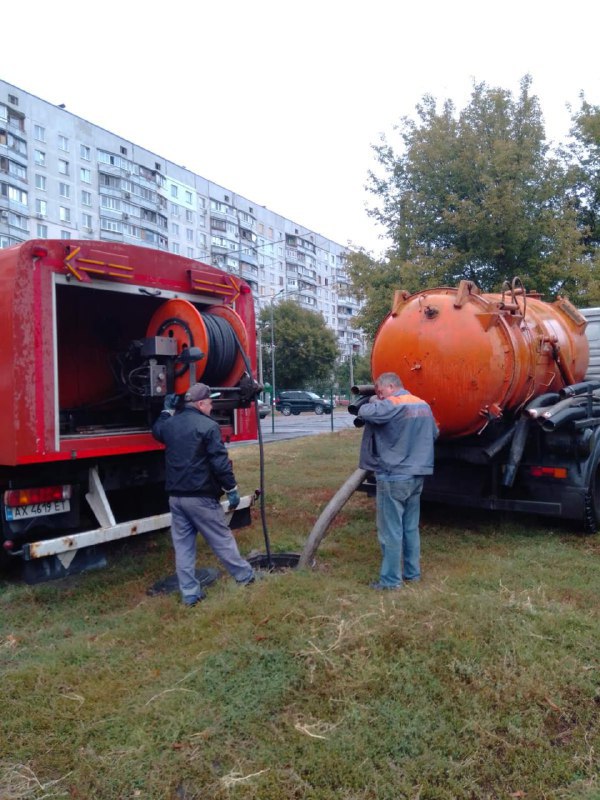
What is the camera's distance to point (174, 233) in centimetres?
6028

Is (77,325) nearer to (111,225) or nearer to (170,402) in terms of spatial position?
(170,402)

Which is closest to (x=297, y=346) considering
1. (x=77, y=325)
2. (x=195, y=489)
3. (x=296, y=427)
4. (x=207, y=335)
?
(x=296, y=427)

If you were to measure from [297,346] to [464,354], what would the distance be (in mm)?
43310

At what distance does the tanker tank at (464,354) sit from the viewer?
6.26m

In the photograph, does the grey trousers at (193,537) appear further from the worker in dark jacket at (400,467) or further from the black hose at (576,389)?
the black hose at (576,389)

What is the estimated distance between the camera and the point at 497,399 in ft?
20.8

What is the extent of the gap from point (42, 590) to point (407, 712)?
3.35m

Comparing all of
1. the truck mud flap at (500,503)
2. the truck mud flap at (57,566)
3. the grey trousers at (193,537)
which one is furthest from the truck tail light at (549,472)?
the truck mud flap at (57,566)

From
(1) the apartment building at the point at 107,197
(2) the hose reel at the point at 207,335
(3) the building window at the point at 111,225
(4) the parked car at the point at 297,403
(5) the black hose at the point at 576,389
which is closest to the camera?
(2) the hose reel at the point at 207,335

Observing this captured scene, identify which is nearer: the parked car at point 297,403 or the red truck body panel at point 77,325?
the red truck body panel at point 77,325

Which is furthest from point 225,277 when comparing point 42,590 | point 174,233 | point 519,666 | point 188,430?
point 174,233

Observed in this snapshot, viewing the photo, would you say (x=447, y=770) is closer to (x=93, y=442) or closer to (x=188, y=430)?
(x=188, y=430)

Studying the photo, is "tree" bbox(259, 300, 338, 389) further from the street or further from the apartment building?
the street

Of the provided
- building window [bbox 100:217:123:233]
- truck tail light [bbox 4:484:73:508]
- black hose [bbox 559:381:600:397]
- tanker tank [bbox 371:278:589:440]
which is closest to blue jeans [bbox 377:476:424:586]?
tanker tank [bbox 371:278:589:440]
